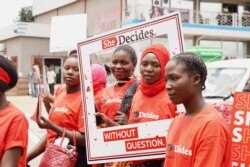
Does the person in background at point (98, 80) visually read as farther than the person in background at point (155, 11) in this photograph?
No

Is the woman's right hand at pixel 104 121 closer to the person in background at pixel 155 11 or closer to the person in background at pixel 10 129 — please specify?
the person in background at pixel 10 129

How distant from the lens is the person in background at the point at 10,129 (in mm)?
2473

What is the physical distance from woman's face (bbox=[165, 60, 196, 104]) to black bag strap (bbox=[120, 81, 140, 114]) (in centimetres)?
93

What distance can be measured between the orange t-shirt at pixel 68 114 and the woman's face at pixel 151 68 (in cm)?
62

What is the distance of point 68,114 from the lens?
357 cm

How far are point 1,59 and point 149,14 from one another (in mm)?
24128

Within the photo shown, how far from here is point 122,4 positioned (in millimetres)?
29016

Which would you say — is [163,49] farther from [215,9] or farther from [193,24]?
[215,9]

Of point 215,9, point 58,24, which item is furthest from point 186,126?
point 215,9

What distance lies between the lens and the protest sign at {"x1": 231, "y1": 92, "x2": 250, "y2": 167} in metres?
4.03

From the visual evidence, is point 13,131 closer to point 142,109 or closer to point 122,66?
point 142,109

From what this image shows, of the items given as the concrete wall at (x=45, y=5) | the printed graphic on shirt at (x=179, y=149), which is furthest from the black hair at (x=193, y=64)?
the concrete wall at (x=45, y=5)

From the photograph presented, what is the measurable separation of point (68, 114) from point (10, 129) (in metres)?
1.08

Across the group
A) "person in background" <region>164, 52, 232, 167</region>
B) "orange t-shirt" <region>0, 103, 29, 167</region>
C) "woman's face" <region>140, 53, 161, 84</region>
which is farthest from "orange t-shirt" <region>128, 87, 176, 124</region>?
"orange t-shirt" <region>0, 103, 29, 167</region>
